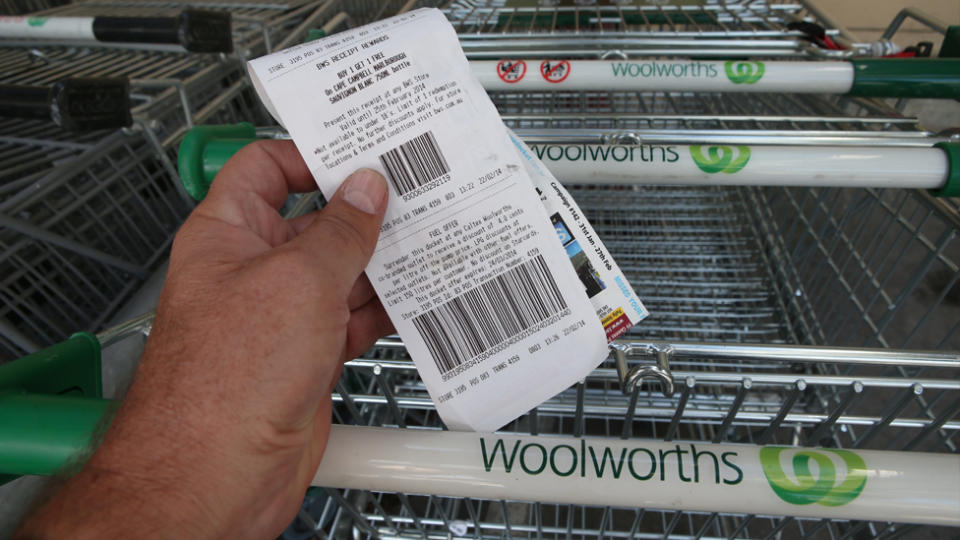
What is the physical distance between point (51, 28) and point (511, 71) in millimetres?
1407

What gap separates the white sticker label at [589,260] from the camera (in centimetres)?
52

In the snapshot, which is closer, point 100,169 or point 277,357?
point 277,357

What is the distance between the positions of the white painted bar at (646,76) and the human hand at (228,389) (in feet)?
2.18

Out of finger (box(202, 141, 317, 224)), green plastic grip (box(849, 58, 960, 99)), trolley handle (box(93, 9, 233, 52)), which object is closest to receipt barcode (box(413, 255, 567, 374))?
finger (box(202, 141, 317, 224))

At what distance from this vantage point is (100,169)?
1521mm

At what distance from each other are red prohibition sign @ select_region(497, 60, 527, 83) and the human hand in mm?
655

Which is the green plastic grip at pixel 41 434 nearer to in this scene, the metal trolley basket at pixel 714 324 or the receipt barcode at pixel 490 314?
the metal trolley basket at pixel 714 324

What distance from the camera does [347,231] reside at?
1.45 feet

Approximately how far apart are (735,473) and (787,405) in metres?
0.15

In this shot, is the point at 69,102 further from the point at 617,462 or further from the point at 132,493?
the point at 617,462

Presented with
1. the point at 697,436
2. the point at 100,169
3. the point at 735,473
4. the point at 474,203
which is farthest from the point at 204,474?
the point at 100,169

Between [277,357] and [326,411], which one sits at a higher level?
[277,357]

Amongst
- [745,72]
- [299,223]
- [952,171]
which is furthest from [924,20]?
[299,223]

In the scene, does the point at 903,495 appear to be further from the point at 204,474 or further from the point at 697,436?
the point at 697,436
